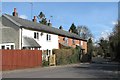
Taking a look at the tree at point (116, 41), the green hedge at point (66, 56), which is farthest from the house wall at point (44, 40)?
the tree at point (116, 41)

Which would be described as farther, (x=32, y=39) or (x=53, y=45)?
(x=53, y=45)

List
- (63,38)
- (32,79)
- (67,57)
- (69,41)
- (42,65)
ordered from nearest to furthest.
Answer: (32,79) → (42,65) → (67,57) → (63,38) → (69,41)

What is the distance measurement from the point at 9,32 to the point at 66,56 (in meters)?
10.5

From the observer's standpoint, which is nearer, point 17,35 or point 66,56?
point 17,35

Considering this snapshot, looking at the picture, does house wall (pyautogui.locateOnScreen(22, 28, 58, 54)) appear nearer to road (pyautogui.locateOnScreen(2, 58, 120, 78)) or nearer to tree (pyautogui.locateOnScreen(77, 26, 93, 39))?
road (pyautogui.locateOnScreen(2, 58, 120, 78))

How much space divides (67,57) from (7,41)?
11.7 metres

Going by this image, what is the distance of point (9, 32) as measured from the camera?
46531 mm

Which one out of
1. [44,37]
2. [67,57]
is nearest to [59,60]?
[67,57]

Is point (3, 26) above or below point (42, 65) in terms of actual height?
above

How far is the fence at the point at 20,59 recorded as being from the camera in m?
35.6

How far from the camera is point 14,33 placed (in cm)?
4625

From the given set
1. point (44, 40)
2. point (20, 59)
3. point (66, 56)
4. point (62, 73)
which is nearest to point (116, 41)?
point (66, 56)

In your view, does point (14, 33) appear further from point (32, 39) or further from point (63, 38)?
point (63, 38)

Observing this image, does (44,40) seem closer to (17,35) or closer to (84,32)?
(17,35)
